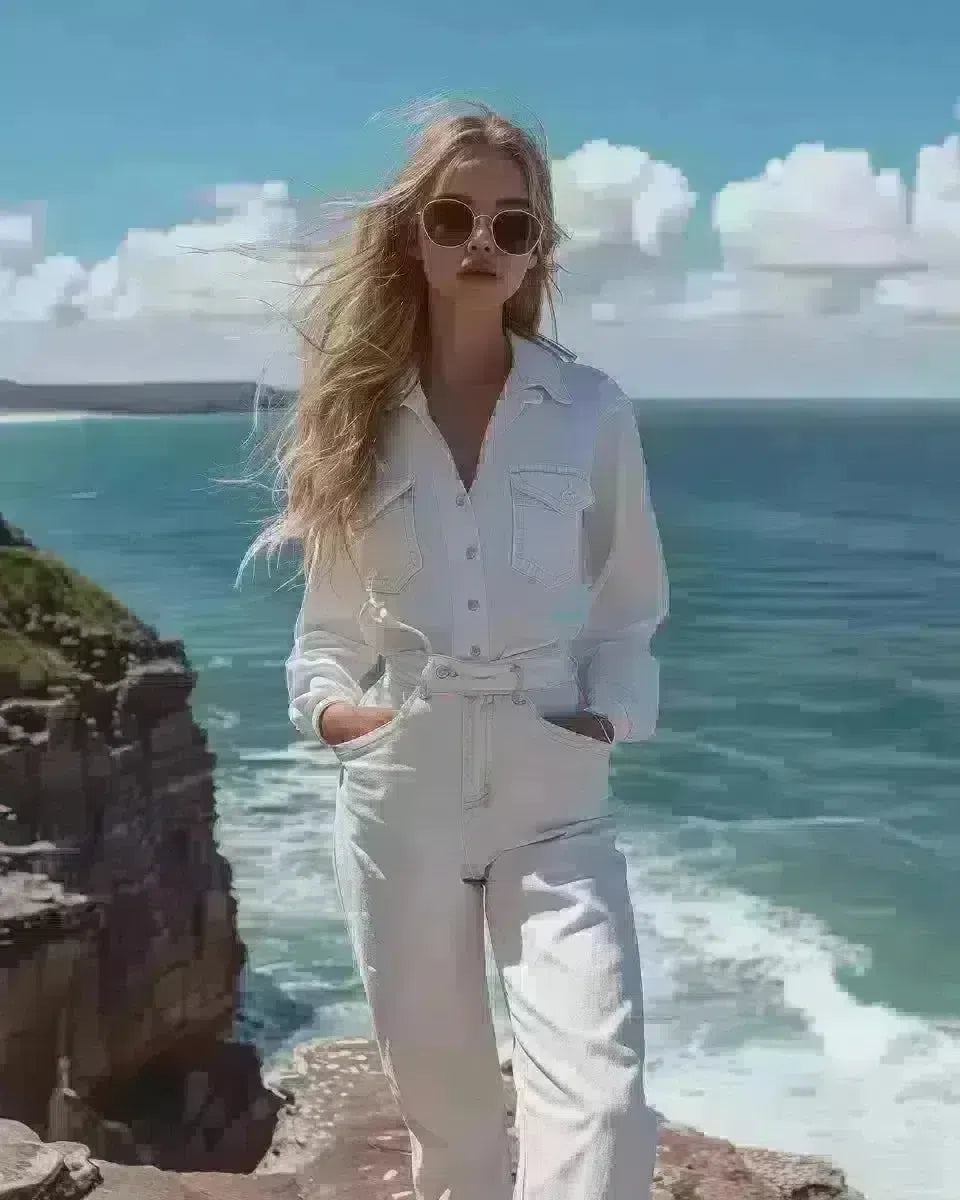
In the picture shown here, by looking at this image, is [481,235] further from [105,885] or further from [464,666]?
[105,885]

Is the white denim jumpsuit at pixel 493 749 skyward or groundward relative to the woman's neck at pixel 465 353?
groundward

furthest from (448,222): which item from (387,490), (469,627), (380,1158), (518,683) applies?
(380,1158)

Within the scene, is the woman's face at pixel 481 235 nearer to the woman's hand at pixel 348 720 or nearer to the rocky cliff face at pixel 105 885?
the woman's hand at pixel 348 720

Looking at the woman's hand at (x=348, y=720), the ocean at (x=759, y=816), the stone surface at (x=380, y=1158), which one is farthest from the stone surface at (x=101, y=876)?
the woman's hand at (x=348, y=720)

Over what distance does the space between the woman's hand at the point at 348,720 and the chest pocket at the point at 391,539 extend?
0.25m

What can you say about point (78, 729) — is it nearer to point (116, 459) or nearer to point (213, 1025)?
point (213, 1025)

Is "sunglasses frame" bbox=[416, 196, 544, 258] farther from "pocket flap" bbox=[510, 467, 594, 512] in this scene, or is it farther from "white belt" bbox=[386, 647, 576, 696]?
"white belt" bbox=[386, 647, 576, 696]

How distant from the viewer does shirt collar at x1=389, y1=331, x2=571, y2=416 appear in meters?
2.82

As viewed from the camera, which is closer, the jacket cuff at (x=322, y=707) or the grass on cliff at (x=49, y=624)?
the jacket cuff at (x=322, y=707)

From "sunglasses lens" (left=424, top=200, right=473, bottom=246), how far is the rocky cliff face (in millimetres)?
9679

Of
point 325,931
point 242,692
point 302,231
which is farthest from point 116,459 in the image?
point 302,231

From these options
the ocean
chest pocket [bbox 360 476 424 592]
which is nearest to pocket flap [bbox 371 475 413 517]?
chest pocket [bbox 360 476 424 592]

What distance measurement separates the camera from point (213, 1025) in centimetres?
1383

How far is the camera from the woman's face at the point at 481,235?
9.13 ft
